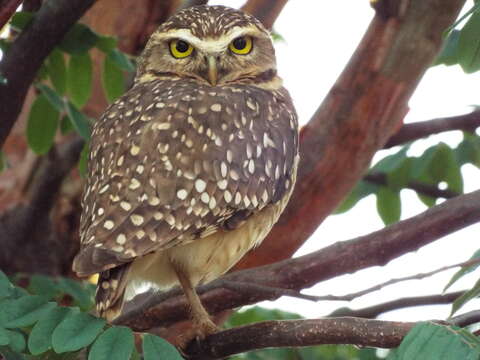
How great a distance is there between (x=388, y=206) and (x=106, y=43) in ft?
4.37

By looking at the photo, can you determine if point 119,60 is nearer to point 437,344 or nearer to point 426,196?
point 426,196

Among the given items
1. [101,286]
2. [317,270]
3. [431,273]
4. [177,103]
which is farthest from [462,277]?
[177,103]

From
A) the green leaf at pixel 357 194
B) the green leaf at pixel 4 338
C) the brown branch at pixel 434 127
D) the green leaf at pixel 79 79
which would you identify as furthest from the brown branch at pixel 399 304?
the green leaf at pixel 4 338

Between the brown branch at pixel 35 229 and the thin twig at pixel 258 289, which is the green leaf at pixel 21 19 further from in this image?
the brown branch at pixel 35 229

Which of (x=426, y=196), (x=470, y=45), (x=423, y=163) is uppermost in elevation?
(x=470, y=45)

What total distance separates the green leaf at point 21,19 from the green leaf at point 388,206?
1576 millimetres

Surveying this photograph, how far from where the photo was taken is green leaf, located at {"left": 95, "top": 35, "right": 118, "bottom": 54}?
11.5 feet

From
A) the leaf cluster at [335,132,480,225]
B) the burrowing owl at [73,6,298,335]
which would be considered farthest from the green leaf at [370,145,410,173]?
the burrowing owl at [73,6,298,335]

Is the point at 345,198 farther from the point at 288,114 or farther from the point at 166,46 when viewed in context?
the point at 166,46

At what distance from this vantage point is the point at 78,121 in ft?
12.3

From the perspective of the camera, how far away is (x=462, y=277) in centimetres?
242

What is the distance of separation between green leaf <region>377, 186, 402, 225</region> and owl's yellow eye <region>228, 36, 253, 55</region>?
0.81m

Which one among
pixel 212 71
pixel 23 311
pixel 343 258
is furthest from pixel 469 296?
pixel 212 71

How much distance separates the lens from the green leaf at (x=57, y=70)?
373cm
